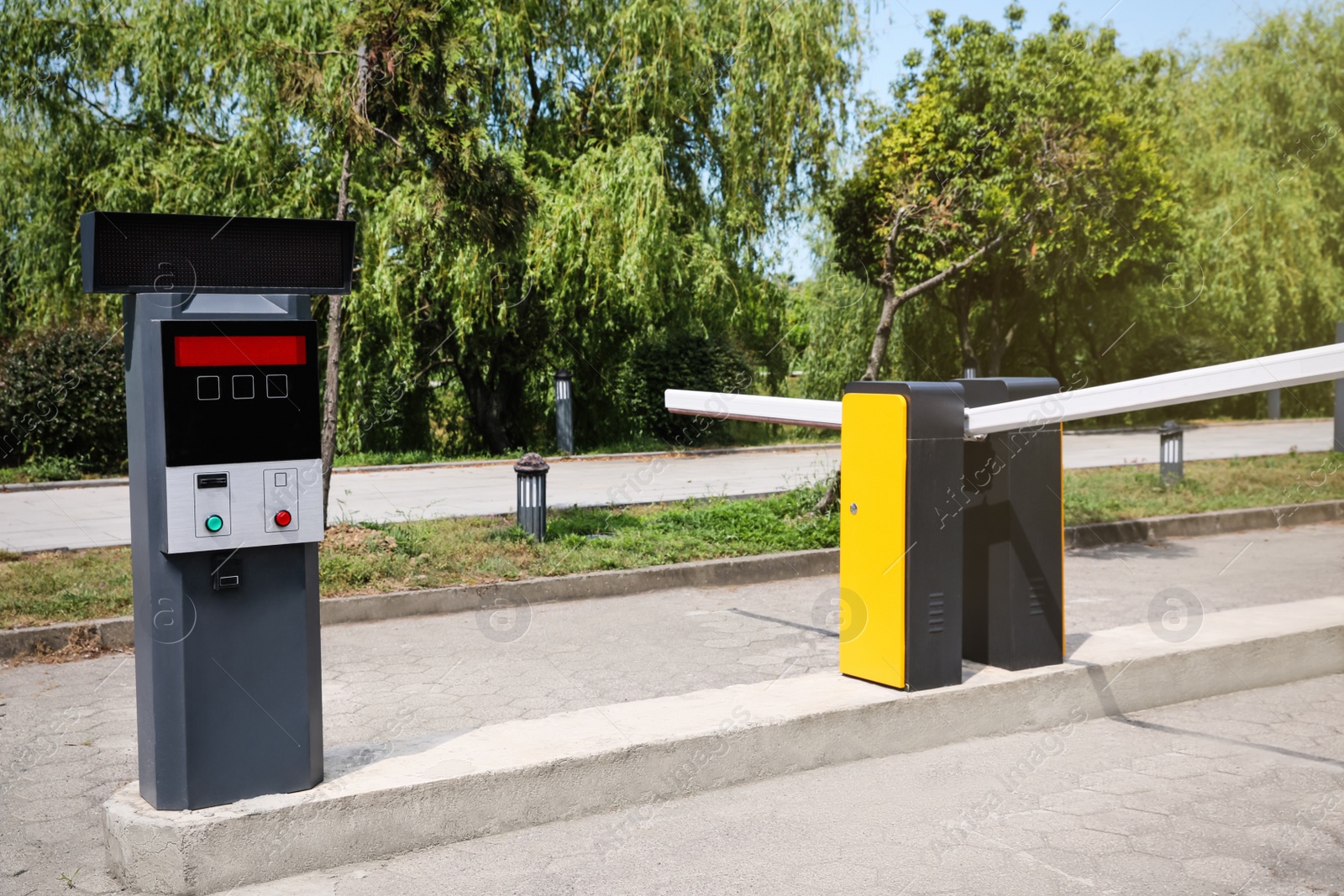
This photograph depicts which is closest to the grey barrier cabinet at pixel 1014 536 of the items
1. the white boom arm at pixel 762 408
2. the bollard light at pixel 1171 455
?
the white boom arm at pixel 762 408

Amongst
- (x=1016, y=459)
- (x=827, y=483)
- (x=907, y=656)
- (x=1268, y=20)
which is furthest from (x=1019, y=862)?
(x=1268, y=20)

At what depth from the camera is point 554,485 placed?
594 inches

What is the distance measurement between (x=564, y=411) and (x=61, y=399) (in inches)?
296

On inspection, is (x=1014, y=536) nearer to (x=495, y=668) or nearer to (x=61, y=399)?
(x=495, y=668)

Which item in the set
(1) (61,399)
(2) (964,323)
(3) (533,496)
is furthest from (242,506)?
(2) (964,323)

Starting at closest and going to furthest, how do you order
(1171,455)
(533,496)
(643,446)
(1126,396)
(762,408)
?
(1126,396), (762,408), (533,496), (1171,455), (643,446)

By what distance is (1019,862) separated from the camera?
363cm

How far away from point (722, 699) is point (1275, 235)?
1000 inches

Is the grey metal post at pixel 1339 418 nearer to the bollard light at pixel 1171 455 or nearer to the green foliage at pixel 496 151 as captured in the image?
the bollard light at pixel 1171 455

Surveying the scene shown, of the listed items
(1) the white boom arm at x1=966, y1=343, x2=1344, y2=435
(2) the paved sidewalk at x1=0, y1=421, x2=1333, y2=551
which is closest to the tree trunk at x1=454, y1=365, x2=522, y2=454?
(2) the paved sidewalk at x1=0, y1=421, x2=1333, y2=551

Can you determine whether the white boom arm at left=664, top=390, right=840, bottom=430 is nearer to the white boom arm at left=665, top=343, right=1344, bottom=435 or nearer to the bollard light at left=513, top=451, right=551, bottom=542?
the white boom arm at left=665, top=343, right=1344, bottom=435

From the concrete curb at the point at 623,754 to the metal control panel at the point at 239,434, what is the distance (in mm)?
848

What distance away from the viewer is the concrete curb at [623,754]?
346cm

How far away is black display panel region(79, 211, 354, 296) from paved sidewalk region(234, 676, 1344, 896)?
183cm
